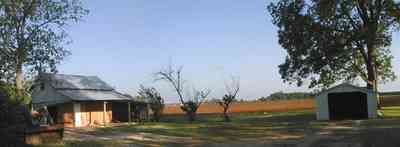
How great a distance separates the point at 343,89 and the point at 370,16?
26.0 feet

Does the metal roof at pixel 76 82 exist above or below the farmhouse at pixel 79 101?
above

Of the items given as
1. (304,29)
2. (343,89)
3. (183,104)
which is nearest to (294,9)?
(304,29)

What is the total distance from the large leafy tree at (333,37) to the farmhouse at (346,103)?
466 centimetres

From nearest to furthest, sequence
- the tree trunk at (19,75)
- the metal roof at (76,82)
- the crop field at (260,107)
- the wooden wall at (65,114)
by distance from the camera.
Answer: the tree trunk at (19,75) < the wooden wall at (65,114) < the metal roof at (76,82) < the crop field at (260,107)

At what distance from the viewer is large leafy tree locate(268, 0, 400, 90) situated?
48.1 metres

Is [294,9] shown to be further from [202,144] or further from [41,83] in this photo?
[202,144]

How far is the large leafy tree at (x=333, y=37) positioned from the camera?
4812cm

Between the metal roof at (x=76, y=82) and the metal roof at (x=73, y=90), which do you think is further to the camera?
the metal roof at (x=76, y=82)

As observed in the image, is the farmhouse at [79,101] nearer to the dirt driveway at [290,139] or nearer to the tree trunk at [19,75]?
the tree trunk at [19,75]

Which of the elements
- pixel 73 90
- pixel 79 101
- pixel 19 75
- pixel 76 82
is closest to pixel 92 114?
pixel 79 101

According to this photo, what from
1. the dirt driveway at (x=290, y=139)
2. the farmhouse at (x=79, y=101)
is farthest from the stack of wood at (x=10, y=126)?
the farmhouse at (x=79, y=101)

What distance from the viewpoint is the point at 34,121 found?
27344mm

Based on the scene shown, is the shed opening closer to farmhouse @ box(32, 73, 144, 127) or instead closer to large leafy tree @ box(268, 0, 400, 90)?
large leafy tree @ box(268, 0, 400, 90)

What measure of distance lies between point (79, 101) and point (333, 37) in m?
21.9
